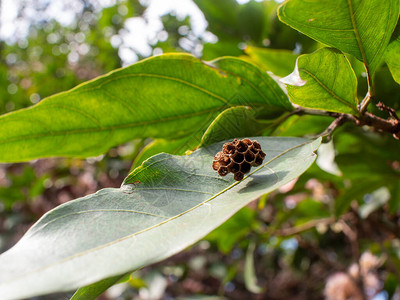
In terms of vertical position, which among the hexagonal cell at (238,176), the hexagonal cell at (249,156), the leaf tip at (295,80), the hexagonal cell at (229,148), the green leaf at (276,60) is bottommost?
the green leaf at (276,60)

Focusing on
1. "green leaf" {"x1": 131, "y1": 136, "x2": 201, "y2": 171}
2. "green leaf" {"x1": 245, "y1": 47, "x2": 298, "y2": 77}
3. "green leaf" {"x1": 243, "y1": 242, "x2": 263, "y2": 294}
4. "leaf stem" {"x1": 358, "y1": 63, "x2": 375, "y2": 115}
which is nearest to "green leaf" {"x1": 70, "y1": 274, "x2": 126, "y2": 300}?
"green leaf" {"x1": 131, "y1": 136, "x2": 201, "y2": 171}

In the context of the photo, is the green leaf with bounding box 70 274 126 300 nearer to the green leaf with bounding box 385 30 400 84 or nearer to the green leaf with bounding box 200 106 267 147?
the green leaf with bounding box 200 106 267 147

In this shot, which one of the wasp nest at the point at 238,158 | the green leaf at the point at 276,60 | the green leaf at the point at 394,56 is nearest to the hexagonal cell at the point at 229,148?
the wasp nest at the point at 238,158

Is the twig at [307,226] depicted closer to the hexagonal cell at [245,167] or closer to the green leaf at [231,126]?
the green leaf at [231,126]

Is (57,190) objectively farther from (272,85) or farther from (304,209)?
(272,85)

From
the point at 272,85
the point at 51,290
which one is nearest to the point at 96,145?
the point at 272,85

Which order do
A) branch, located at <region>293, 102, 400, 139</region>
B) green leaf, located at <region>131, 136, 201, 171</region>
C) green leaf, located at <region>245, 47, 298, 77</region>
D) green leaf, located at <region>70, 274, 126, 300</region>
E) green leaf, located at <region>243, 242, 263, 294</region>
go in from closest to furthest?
green leaf, located at <region>70, 274, 126, 300</region> → branch, located at <region>293, 102, 400, 139</region> → green leaf, located at <region>131, 136, 201, 171</region> → green leaf, located at <region>245, 47, 298, 77</region> → green leaf, located at <region>243, 242, 263, 294</region>

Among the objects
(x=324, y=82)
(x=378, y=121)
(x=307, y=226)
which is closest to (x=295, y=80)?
(x=324, y=82)
